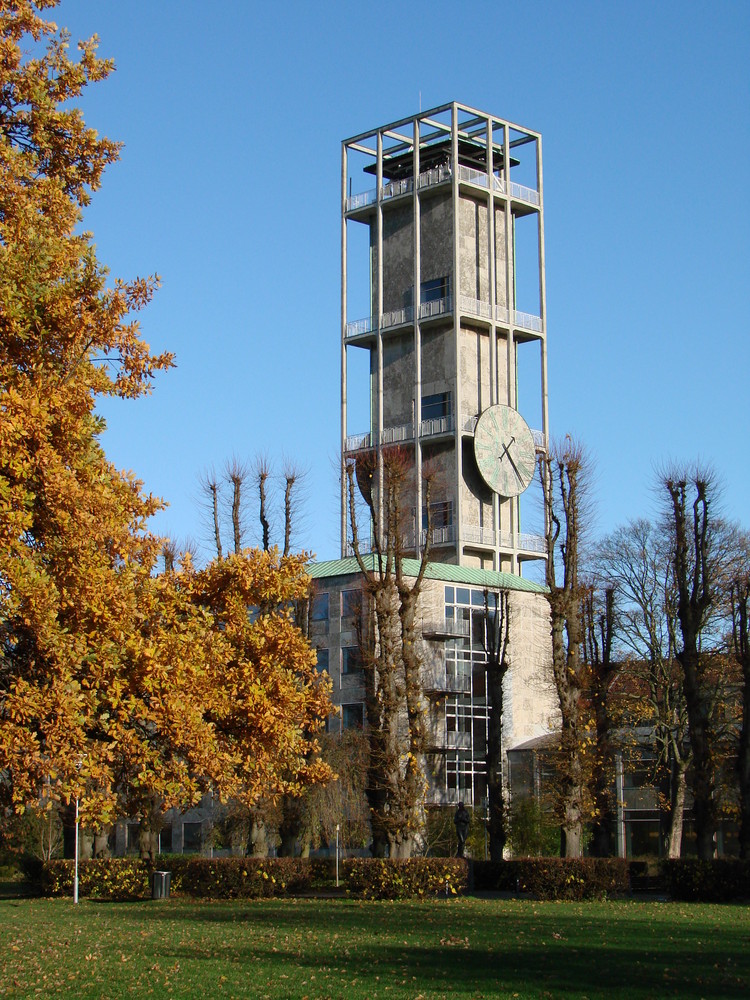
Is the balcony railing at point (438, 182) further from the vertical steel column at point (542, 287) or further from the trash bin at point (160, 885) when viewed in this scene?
the trash bin at point (160, 885)

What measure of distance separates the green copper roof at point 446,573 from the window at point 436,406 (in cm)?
743

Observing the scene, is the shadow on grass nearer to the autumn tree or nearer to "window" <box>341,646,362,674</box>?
the autumn tree

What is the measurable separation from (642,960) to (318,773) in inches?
212

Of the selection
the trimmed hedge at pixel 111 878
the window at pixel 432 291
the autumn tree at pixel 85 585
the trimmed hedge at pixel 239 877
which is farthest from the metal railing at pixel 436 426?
the autumn tree at pixel 85 585

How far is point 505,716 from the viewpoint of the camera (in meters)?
55.0

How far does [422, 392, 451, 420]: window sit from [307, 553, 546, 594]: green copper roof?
7.43 meters

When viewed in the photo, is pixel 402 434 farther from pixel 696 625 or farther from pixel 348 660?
pixel 696 625

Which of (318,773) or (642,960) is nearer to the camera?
(318,773)

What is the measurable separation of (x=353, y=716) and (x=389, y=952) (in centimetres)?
3344

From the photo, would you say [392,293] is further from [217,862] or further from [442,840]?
[217,862]

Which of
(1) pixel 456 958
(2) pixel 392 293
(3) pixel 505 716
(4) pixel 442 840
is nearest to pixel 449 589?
(3) pixel 505 716

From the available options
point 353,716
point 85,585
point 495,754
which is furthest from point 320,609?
point 85,585

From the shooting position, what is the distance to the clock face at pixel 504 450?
5722cm

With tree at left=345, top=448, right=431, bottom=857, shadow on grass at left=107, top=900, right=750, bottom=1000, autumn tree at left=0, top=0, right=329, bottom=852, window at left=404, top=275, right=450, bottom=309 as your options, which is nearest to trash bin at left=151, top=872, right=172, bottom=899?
tree at left=345, top=448, right=431, bottom=857
